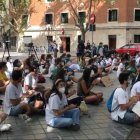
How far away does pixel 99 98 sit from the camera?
11.0 m

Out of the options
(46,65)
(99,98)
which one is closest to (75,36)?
(46,65)

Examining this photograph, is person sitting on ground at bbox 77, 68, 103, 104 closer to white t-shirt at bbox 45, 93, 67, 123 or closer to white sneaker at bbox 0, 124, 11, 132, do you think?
white t-shirt at bbox 45, 93, 67, 123

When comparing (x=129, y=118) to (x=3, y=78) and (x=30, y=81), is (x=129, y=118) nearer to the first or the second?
(x=30, y=81)

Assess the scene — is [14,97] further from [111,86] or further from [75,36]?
[75,36]

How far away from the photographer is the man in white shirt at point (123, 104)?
8.16 m

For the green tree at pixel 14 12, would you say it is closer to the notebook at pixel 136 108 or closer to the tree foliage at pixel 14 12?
the tree foliage at pixel 14 12

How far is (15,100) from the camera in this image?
864 centimetres

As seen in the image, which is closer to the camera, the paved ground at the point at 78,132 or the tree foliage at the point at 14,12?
the paved ground at the point at 78,132

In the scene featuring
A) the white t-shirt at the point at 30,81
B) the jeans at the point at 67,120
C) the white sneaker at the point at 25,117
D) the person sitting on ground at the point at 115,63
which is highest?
the white t-shirt at the point at 30,81

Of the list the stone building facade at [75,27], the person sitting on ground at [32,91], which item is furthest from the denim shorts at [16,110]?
the stone building facade at [75,27]

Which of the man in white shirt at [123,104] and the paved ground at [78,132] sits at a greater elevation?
the man in white shirt at [123,104]

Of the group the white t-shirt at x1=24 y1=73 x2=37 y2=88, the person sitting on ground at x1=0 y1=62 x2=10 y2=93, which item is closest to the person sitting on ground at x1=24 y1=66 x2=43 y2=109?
the white t-shirt at x1=24 y1=73 x2=37 y2=88

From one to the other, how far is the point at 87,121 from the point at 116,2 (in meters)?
40.8

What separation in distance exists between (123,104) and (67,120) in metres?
1.24
